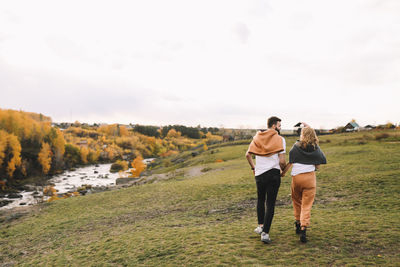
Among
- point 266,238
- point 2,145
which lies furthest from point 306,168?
point 2,145

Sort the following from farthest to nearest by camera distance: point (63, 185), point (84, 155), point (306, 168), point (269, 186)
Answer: point (84, 155) < point (63, 185) < point (306, 168) < point (269, 186)

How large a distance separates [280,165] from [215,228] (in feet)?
17.7

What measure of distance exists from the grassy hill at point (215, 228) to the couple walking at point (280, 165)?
47.9 inches

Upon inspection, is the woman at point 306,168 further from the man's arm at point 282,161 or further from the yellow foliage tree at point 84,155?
the yellow foliage tree at point 84,155

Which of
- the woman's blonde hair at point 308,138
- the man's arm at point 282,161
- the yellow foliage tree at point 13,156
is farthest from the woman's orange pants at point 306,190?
the yellow foliage tree at point 13,156

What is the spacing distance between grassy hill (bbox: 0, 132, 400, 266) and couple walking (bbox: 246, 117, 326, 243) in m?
1.22

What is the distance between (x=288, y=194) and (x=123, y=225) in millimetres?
11951

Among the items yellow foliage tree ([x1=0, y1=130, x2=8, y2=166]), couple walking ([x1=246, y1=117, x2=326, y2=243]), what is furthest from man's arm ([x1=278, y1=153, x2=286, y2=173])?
yellow foliage tree ([x1=0, y1=130, x2=8, y2=166])

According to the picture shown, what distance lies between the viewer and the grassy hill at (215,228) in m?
6.77

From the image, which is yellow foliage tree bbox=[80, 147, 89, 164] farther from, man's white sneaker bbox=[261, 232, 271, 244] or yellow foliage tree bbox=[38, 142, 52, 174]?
man's white sneaker bbox=[261, 232, 271, 244]

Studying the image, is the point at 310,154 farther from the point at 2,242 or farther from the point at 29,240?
the point at 2,242

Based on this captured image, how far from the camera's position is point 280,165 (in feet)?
22.2

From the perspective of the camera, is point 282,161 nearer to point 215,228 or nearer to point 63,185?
point 215,228

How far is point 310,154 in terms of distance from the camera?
22.1ft
